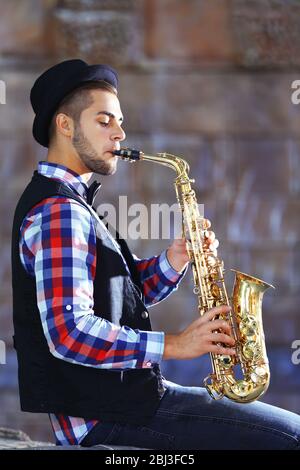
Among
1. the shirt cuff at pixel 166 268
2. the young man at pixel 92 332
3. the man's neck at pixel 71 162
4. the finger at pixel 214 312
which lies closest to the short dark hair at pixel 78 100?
the young man at pixel 92 332

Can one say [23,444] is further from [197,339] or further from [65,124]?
[65,124]

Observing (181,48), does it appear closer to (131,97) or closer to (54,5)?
(131,97)

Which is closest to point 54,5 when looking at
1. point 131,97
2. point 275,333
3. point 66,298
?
point 131,97

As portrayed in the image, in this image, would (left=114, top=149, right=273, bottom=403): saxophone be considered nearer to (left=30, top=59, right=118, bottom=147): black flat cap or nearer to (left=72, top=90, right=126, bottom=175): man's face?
(left=72, top=90, right=126, bottom=175): man's face

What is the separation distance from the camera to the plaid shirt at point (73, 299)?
2.87m

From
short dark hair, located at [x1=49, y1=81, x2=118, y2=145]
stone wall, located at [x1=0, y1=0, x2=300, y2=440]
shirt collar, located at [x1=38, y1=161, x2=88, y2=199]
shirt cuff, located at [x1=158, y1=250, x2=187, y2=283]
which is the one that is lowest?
shirt cuff, located at [x1=158, y1=250, x2=187, y2=283]

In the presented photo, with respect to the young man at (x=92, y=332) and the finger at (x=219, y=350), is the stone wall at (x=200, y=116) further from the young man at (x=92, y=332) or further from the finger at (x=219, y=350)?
the finger at (x=219, y=350)

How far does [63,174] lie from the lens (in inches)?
125

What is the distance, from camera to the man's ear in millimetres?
3223

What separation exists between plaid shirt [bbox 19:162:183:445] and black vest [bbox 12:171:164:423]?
0.05 m

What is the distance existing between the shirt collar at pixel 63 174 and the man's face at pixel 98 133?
6 cm

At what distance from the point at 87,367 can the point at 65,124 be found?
31.3 inches

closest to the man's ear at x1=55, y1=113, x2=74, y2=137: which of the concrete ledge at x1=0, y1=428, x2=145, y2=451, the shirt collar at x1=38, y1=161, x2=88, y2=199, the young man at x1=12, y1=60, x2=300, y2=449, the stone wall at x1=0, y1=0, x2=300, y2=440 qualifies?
→ the young man at x1=12, y1=60, x2=300, y2=449
